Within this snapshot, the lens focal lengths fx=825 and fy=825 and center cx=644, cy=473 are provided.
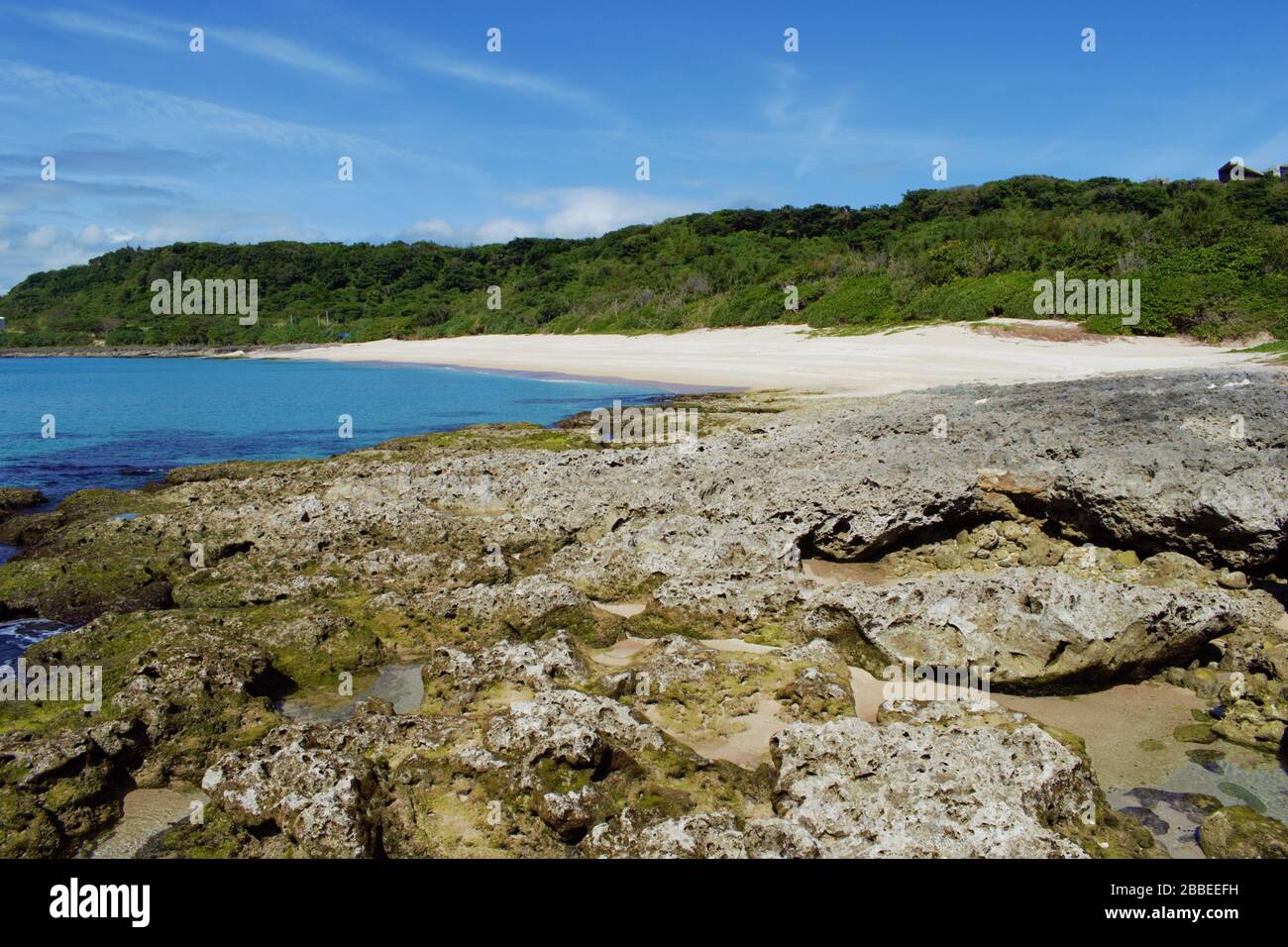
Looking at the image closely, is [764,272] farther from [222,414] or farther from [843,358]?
[222,414]

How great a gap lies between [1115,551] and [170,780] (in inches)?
405

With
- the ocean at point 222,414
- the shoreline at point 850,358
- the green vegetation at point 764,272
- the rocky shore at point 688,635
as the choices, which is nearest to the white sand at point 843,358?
the shoreline at point 850,358

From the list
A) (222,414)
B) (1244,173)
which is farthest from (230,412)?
(1244,173)

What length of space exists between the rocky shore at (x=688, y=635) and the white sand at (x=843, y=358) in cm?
1509

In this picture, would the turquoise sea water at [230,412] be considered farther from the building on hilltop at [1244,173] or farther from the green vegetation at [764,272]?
the building on hilltop at [1244,173]

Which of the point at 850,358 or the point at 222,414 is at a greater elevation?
the point at 850,358

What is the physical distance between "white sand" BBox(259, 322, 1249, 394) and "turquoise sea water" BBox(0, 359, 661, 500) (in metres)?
3.68

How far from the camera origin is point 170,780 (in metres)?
6.55

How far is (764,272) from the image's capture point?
61094 mm

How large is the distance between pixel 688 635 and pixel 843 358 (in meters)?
30.2

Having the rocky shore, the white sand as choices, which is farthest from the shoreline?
the rocky shore

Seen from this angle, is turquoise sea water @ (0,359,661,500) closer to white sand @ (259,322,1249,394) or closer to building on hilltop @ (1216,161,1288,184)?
white sand @ (259,322,1249,394)

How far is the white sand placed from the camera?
28844mm

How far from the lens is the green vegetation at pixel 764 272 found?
3803 cm
